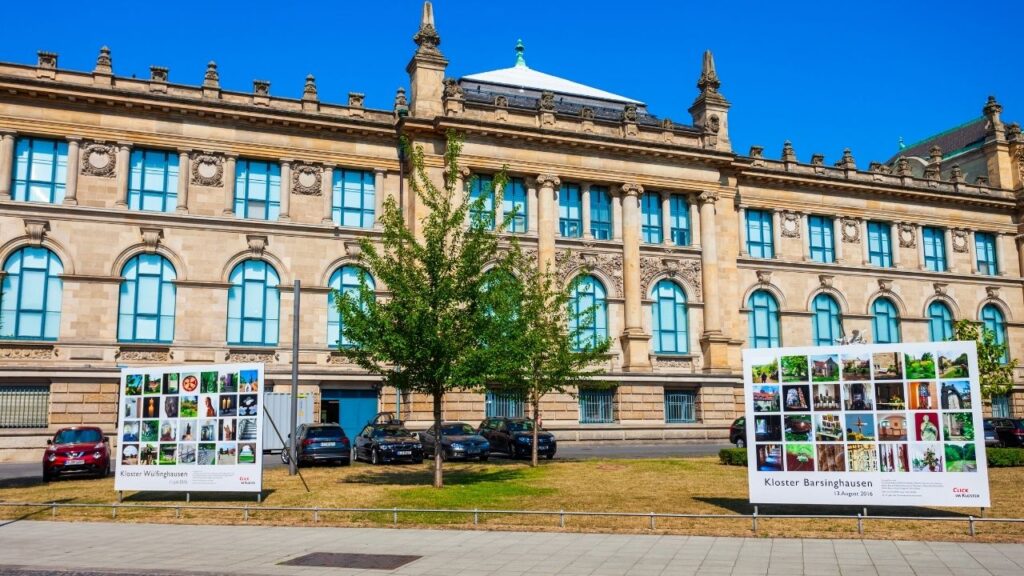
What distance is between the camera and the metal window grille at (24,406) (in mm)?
32375

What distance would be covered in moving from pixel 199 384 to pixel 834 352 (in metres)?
13.4

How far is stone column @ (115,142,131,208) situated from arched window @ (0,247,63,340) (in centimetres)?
343

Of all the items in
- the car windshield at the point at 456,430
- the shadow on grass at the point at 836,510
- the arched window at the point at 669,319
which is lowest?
the shadow on grass at the point at 836,510

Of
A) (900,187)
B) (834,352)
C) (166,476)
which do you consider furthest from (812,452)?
(900,187)

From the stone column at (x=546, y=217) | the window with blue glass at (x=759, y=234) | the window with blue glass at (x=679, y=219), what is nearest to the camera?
the stone column at (x=546, y=217)

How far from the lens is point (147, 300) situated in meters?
35.6

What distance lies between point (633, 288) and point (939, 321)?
2153 cm

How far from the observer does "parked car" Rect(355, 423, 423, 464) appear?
27844 mm

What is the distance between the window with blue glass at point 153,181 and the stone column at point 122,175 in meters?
0.25

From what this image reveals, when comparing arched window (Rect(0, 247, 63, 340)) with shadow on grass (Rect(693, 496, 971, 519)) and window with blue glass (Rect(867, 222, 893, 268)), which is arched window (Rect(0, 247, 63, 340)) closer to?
shadow on grass (Rect(693, 496, 971, 519))

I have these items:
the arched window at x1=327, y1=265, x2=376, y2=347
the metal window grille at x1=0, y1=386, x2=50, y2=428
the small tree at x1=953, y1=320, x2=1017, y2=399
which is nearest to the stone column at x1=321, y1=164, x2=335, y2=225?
the arched window at x1=327, y1=265, x2=376, y2=347

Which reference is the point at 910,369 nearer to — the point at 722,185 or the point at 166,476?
the point at 166,476

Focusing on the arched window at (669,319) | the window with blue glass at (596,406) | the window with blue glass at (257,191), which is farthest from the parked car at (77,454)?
the arched window at (669,319)

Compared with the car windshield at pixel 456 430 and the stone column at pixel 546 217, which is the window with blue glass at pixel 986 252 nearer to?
the stone column at pixel 546 217
